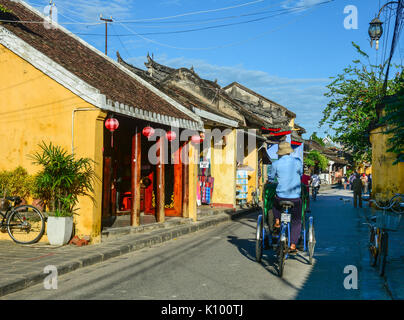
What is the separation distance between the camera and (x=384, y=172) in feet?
65.3

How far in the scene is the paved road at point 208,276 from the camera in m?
5.92

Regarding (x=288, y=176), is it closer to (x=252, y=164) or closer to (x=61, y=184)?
(x=61, y=184)

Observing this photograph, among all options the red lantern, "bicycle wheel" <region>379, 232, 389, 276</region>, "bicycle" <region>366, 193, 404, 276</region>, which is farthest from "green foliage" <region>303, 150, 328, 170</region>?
"bicycle wheel" <region>379, 232, 389, 276</region>

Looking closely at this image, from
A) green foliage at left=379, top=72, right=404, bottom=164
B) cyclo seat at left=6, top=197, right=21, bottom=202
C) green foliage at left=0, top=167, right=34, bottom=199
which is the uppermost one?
green foliage at left=379, top=72, right=404, bottom=164

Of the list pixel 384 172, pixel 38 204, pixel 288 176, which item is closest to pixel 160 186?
pixel 38 204

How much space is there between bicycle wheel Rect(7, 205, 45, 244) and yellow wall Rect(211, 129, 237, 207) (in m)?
10.8

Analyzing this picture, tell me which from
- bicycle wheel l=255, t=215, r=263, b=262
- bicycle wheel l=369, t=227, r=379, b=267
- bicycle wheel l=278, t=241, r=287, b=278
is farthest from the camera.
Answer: bicycle wheel l=255, t=215, r=263, b=262

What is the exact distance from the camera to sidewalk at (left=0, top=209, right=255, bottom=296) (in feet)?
21.5

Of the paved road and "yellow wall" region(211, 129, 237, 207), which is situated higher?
"yellow wall" region(211, 129, 237, 207)

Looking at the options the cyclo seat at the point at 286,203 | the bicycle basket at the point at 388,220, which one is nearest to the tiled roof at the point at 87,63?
the cyclo seat at the point at 286,203

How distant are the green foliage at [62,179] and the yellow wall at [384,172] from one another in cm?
1326

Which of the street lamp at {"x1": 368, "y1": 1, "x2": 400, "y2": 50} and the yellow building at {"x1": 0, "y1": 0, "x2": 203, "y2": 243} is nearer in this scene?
the yellow building at {"x1": 0, "y1": 0, "x2": 203, "y2": 243}

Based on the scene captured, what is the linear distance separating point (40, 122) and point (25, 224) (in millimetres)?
2244

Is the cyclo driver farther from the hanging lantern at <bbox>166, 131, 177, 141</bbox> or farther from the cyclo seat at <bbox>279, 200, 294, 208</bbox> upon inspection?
the hanging lantern at <bbox>166, 131, 177, 141</bbox>
